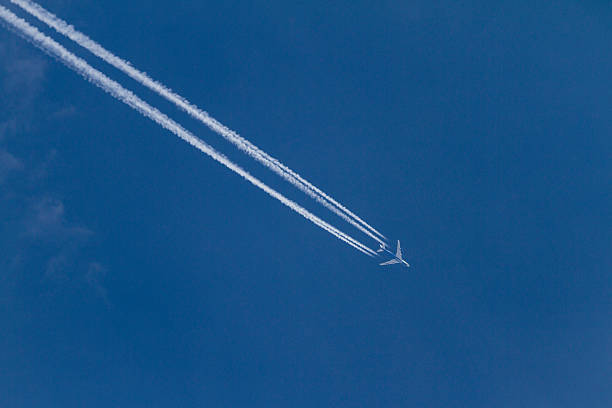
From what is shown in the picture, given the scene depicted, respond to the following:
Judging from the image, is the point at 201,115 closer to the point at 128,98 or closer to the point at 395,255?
the point at 128,98

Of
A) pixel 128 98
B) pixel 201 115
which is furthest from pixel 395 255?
pixel 128 98

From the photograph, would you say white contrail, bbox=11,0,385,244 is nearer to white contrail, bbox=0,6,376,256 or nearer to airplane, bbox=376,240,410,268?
airplane, bbox=376,240,410,268

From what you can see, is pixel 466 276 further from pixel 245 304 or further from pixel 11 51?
pixel 11 51

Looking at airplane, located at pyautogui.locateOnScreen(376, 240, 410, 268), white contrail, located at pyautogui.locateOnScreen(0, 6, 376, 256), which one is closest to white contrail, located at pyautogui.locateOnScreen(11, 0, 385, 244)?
airplane, located at pyautogui.locateOnScreen(376, 240, 410, 268)

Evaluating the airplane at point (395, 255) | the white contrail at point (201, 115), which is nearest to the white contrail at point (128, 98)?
the airplane at point (395, 255)

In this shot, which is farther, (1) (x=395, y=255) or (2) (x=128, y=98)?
(1) (x=395, y=255)

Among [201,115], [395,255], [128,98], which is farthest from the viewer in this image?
[395,255]
